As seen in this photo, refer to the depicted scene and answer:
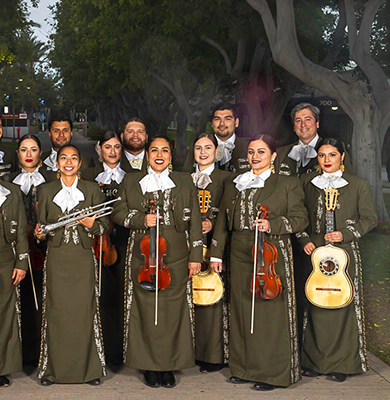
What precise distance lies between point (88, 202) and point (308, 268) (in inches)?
83.0

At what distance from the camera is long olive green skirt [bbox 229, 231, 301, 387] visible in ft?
20.8

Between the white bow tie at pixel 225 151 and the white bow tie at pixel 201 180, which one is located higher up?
the white bow tie at pixel 225 151

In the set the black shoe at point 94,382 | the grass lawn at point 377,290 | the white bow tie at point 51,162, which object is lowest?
the black shoe at point 94,382

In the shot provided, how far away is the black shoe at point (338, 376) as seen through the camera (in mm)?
6469

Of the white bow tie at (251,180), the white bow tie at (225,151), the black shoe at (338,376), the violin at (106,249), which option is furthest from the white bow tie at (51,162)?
the black shoe at (338,376)

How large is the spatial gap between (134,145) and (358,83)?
9519 millimetres

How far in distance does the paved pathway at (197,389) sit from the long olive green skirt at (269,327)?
0.48 feet

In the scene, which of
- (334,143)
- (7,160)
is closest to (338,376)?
(334,143)

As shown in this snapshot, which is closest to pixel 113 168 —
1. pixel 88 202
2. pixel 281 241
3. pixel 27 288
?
pixel 88 202

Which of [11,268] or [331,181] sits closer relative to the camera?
[11,268]

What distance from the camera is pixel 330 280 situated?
6.36m

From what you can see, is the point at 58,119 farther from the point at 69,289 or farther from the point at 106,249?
the point at 69,289

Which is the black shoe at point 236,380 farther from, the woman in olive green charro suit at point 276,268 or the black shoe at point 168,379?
the black shoe at point 168,379

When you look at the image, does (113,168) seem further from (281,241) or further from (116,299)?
(281,241)
